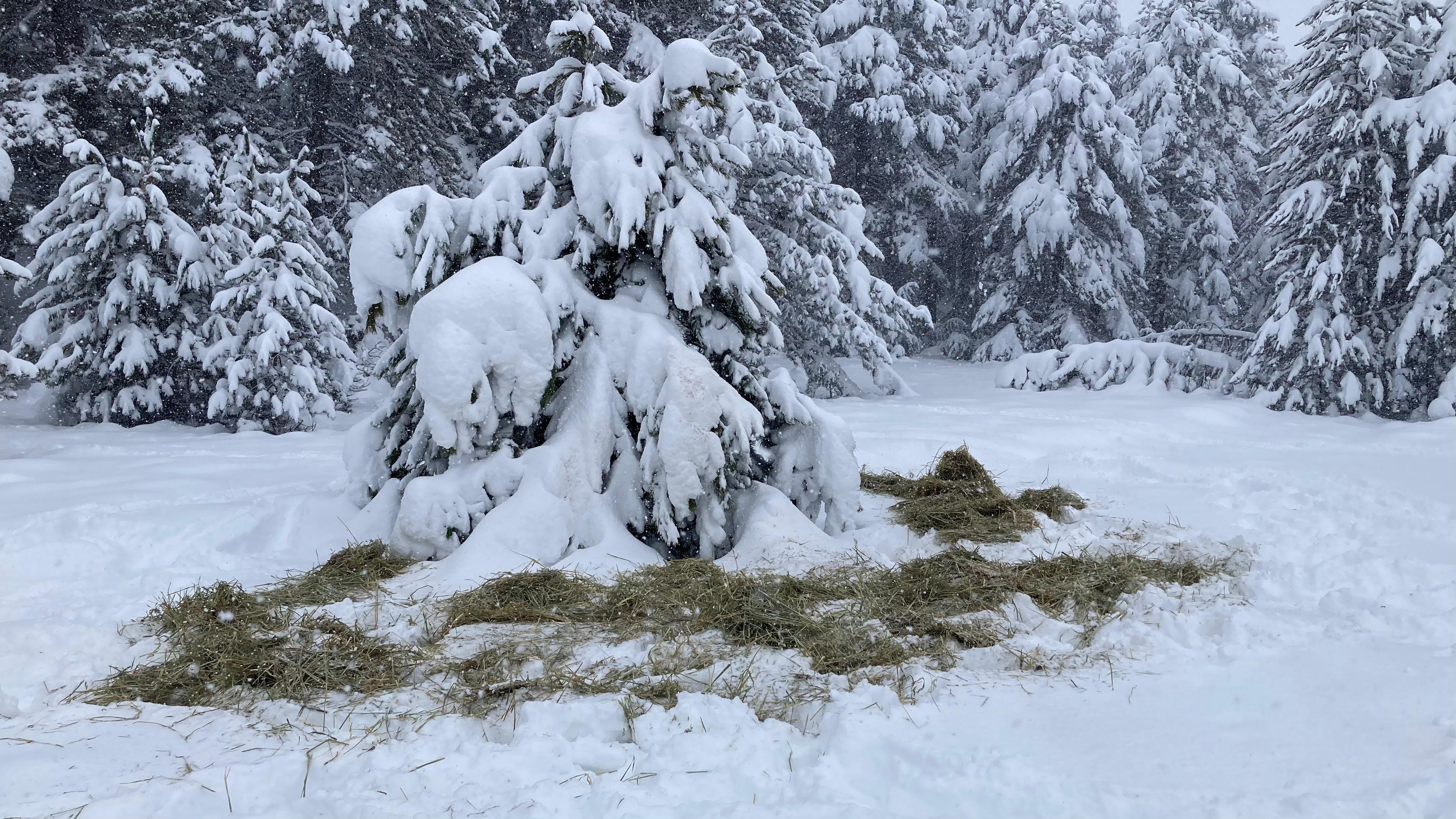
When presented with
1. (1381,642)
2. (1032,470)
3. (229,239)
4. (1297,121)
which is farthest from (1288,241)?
(229,239)

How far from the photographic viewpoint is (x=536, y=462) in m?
4.29

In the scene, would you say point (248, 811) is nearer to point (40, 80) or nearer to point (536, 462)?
point (536, 462)

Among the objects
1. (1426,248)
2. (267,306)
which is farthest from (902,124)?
(267,306)

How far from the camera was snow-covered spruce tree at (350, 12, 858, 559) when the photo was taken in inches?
163

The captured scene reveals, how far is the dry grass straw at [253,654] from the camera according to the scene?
2.86 meters

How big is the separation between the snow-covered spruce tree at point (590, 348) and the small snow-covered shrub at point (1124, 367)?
8744mm

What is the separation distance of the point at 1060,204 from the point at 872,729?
15306 mm

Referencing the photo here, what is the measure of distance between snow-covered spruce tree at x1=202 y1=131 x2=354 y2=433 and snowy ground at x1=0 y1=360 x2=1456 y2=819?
17.7ft

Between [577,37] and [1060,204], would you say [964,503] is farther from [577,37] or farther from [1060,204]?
[1060,204]

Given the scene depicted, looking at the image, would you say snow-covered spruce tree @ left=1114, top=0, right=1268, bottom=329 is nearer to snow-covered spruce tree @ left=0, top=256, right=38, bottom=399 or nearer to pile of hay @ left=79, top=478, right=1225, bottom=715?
pile of hay @ left=79, top=478, right=1225, bottom=715

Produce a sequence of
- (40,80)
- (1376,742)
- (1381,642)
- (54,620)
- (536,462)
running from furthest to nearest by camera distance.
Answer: (40,80)
(536,462)
(54,620)
(1381,642)
(1376,742)

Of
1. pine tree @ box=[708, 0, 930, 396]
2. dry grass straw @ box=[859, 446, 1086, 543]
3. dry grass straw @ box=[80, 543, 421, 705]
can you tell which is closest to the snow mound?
dry grass straw @ box=[859, 446, 1086, 543]

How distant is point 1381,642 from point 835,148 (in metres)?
16.6

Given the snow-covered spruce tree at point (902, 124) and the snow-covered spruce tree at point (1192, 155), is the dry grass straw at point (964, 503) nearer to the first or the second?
the snow-covered spruce tree at point (902, 124)
